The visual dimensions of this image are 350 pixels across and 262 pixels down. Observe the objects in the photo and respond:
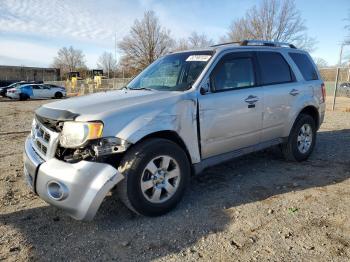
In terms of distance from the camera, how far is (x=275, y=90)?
16.4ft

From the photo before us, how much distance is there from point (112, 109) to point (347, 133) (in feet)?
23.1

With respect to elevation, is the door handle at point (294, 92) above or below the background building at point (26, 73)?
below

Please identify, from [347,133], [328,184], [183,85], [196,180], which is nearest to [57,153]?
[183,85]

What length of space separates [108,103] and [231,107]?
1.56 metres

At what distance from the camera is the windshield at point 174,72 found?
4.25 meters

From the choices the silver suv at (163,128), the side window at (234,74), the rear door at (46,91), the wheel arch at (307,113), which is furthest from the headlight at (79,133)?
the rear door at (46,91)

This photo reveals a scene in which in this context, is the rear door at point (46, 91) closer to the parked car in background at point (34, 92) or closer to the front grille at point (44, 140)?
the parked car in background at point (34, 92)

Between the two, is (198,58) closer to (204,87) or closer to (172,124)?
(204,87)

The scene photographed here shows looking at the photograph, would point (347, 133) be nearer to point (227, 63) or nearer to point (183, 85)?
point (227, 63)

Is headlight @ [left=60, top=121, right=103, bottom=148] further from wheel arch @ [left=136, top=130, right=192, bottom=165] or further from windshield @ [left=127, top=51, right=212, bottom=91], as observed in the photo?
windshield @ [left=127, top=51, right=212, bottom=91]

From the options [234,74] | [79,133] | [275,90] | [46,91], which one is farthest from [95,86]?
[79,133]

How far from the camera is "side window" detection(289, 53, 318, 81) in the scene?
5699 millimetres

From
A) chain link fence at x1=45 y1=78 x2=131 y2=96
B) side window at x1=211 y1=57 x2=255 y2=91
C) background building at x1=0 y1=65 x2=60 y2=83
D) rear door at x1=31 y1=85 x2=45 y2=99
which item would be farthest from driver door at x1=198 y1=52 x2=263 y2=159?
background building at x1=0 y1=65 x2=60 y2=83

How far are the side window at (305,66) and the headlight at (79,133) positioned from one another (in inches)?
148
